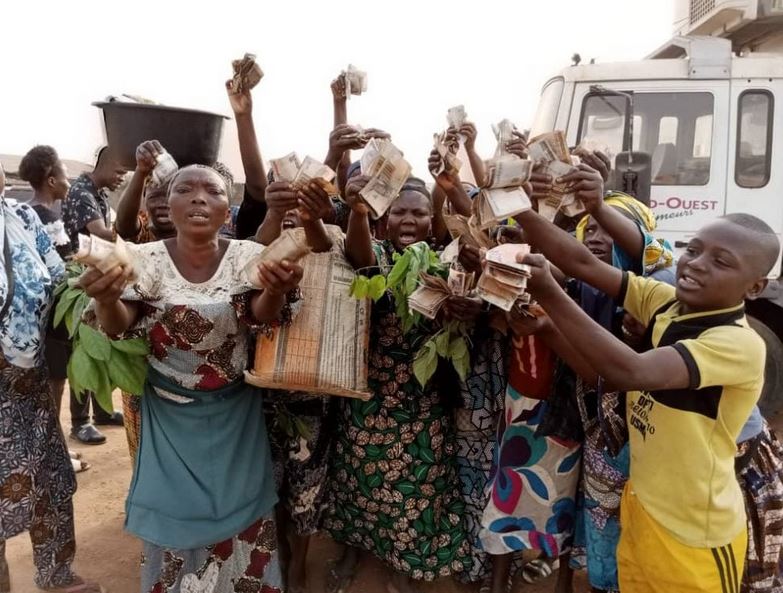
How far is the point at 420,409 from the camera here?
2588mm

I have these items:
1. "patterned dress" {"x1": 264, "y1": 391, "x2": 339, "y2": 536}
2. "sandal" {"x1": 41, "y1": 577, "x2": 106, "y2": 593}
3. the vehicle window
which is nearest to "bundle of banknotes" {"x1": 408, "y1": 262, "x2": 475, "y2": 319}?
"patterned dress" {"x1": 264, "y1": 391, "x2": 339, "y2": 536}

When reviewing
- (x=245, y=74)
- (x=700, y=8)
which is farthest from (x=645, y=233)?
(x=700, y=8)

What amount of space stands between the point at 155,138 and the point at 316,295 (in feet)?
4.14

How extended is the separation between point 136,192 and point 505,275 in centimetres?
173

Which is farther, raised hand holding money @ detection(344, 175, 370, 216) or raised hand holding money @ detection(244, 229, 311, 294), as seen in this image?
raised hand holding money @ detection(344, 175, 370, 216)

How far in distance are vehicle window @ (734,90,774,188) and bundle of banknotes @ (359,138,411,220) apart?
378cm

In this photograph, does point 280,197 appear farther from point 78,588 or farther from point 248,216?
point 78,588

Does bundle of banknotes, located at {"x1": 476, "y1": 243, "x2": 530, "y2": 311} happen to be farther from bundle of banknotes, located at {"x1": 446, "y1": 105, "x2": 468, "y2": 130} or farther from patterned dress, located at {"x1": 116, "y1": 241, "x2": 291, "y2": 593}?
bundle of banknotes, located at {"x1": 446, "y1": 105, "x2": 468, "y2": 130}

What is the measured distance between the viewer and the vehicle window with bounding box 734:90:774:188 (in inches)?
184

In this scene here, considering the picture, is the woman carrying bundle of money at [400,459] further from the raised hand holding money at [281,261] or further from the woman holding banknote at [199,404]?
the raised hand holding money at [281,261]

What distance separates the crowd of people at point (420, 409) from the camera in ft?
5.62

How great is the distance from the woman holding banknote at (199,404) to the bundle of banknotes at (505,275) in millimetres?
654

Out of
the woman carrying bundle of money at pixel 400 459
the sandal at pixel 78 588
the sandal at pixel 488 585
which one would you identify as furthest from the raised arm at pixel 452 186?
the sandal at pixel 78 588

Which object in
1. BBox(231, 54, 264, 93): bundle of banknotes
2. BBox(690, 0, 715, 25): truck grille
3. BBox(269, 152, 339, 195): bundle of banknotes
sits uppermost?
BBox(690, 0, 715, 25): truck grille
